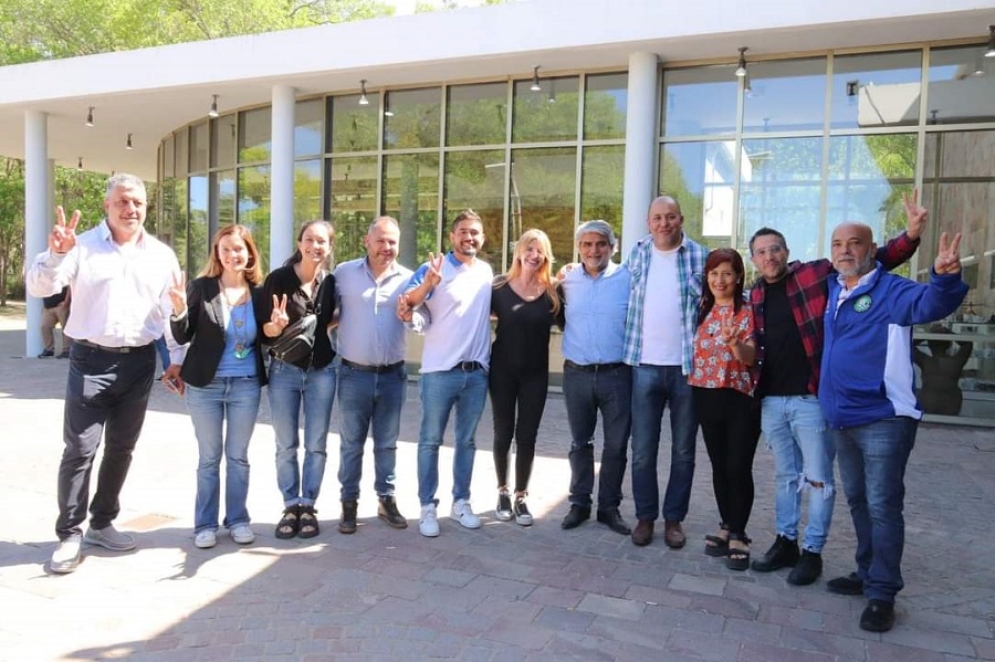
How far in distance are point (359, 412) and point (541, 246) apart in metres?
1.45

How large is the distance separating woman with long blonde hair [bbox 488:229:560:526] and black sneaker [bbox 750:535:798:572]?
138 cm

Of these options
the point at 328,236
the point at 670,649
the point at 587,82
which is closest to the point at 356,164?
the point at 587,82

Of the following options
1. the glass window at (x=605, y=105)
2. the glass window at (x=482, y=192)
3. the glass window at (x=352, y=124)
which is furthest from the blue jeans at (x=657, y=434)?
the glass window at (x=352, y=124)

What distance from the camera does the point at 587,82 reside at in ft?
33.0

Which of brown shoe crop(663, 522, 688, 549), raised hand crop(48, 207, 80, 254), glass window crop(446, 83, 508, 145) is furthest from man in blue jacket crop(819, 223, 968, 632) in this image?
glass window crop(446, 83, 508, 145)

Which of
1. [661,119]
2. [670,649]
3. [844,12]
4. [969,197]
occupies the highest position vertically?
[844,12]

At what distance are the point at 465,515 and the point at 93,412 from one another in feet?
7.07

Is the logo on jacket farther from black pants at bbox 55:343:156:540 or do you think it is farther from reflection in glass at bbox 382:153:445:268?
reflection in glass at bbox 382:153:445:268

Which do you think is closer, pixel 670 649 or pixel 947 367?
pixel 670 649

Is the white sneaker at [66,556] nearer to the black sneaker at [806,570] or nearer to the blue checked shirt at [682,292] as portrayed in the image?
the blue checked shirt at [682,292]

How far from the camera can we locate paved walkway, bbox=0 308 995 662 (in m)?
3.21

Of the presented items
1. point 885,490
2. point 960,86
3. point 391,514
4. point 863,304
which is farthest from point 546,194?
point 885,490

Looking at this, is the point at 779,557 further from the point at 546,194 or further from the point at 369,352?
the point at 546,194

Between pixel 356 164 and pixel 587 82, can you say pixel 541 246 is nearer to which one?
pixel 587 82
